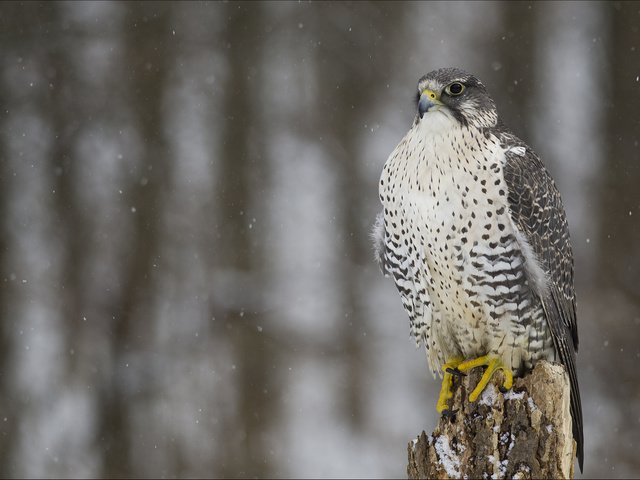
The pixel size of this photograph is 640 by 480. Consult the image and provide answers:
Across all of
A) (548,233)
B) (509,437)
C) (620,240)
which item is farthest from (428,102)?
(620,240)

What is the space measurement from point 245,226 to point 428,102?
405 cm

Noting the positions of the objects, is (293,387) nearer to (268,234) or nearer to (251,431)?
(251,431)

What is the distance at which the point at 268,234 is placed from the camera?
7348mm

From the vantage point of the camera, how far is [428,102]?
3.49 m

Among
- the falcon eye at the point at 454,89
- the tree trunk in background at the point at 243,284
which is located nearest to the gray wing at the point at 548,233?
the falcon eye at the point at 454,89

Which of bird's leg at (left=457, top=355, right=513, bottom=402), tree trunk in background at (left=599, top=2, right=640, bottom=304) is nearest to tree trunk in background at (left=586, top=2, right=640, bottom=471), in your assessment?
tree trunk in background at (left=599, top=2, right=640, bottom=304)

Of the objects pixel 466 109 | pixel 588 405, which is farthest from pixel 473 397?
pixel 588 405

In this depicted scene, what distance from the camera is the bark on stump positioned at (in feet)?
10.7

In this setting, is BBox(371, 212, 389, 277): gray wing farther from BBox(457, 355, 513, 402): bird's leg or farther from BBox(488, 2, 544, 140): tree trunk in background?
BBox(488, 2, 544, 140): tree trunk in background

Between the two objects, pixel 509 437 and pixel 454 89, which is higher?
pixel 454 89

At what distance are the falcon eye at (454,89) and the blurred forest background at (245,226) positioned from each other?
3.53 m

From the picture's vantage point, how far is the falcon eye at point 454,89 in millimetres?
3498

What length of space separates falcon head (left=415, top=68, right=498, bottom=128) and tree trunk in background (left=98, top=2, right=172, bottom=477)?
13.5 feet

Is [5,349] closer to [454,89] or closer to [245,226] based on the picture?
[245,226]
